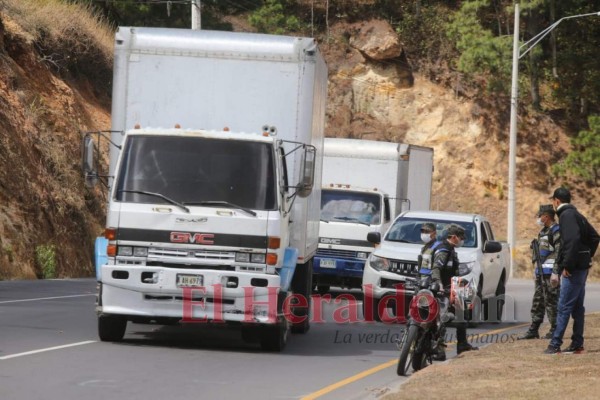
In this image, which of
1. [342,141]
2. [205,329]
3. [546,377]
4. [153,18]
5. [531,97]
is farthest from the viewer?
[531,97]

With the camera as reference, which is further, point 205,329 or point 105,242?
point 205,329

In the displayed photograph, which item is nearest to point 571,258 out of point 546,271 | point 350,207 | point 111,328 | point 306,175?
point 546,271

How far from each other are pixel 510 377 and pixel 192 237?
4084 millimetres

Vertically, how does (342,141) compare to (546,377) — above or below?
above

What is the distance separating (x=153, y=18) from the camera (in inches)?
1754

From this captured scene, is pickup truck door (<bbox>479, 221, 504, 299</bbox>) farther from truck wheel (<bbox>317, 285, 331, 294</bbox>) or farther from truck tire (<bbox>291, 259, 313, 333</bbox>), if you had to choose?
truck wheel (<bbox>317, 285, 331, 294</bbox>)

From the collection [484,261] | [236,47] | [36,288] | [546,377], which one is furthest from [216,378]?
[36,288]

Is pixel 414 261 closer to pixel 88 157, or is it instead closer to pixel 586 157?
pixel 88 157

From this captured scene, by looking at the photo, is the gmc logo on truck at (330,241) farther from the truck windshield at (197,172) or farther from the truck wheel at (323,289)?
the truck windshield at (197,172)

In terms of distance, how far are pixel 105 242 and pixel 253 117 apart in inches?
92.8

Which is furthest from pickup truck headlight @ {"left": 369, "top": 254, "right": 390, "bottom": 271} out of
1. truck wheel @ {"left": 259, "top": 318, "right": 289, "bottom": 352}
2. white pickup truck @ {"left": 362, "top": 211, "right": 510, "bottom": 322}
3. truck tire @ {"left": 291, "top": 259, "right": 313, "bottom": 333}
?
truck wheel @ {"left": 259, "top": 318, "right": 289, "bottom": 352}

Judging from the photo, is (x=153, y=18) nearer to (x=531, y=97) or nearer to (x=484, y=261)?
(x=531, y=97)

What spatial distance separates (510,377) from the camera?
12469mm

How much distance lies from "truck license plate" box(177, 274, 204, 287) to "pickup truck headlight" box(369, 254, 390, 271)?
6.16 metres
